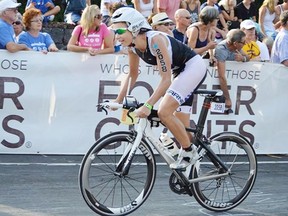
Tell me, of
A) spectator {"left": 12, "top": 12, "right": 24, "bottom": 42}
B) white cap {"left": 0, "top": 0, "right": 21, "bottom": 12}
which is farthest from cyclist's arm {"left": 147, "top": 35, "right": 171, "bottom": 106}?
spectator {"left": 12, "top": 12, "right": 24, "bottom": 42}

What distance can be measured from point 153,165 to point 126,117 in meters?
0.54

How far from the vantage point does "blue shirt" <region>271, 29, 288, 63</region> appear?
11.0m

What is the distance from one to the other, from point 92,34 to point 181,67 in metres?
3.63

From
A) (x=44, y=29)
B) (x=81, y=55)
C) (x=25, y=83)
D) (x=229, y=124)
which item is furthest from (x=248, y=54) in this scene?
(x=44, y=29)

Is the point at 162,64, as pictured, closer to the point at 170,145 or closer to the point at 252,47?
the point at 170,145

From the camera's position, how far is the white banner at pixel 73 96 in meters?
9.98

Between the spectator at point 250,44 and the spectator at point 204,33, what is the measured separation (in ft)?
2.68

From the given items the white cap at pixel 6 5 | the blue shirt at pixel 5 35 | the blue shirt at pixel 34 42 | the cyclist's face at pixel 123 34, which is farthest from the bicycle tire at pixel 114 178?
the white cap at pixel 6 5

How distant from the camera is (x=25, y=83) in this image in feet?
32.8

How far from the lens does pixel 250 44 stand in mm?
11617

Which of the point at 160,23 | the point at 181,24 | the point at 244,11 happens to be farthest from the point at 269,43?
the point at 160,23

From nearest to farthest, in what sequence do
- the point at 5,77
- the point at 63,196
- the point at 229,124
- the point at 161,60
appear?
the point at 161,60 < the point at 63,196 < the point at 5,77 < the point at 229,124

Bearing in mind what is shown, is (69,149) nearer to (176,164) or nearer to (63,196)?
(63,196)

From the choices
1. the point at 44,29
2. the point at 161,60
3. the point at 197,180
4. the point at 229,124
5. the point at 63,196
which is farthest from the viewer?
the point at 44,29
